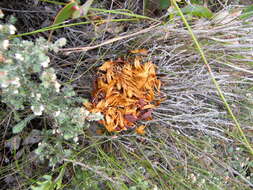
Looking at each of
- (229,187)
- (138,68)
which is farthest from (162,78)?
(229,187)

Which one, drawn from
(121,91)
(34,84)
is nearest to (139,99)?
(121,91)

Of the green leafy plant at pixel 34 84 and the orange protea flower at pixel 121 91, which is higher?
the green leafy plant at pixel 34 84

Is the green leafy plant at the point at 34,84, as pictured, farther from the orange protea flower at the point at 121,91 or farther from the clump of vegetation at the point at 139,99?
the orange protea flower at the point at 121,91

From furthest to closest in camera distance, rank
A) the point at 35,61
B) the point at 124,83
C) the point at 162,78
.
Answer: the point at 162,78
the point at 124,83
the point at 35,61

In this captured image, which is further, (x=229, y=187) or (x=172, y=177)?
(x=229, y=187)

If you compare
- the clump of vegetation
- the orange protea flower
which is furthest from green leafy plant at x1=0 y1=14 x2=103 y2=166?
the orange protea flower

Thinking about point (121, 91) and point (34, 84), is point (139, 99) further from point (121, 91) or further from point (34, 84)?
point (34, 84)

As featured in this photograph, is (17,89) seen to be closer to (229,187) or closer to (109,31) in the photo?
(109,31)

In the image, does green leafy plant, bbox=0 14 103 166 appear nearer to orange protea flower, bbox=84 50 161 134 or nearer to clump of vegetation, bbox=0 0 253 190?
clump of vegetation, bbox=0 0 253 190

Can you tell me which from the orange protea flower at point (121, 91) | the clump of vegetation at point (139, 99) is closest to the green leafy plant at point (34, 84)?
the clump of vegetation at point (139, 99)
